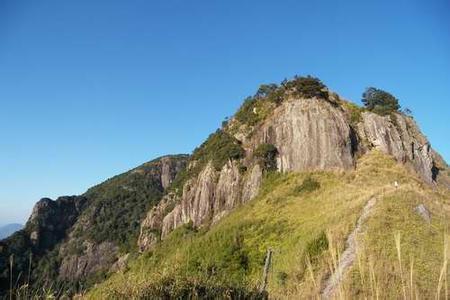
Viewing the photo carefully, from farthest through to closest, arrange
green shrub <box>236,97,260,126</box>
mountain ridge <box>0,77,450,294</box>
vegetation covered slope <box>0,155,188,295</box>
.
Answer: vegetation covered slope <box>0,155,188,295</box> < green shrub <box>236,97,260,126</box> < mountain ridge <box>0,77,450,294</box>

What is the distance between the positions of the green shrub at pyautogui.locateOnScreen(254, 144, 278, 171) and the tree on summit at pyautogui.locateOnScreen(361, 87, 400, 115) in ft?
56.7

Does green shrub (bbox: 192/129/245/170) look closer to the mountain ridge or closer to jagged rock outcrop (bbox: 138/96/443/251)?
the mountain ridge

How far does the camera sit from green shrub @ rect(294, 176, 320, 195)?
45.7 meters

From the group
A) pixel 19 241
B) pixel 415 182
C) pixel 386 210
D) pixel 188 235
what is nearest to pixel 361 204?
pixel 386 210

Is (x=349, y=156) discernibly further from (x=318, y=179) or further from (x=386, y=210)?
(x=386, y=210)

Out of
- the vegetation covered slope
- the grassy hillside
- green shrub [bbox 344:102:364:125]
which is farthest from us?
the vegetation covered slope

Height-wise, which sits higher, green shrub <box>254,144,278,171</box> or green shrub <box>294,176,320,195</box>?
green shrub <box>254,144,278,171</box>

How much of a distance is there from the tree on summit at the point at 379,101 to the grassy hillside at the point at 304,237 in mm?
14403

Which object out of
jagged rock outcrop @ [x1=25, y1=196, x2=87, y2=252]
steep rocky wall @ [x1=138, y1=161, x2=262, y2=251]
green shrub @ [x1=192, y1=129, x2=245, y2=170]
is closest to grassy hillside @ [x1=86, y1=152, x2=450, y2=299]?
steep rocky wall @ [x1=138, y1=161, x2=262, y2=251]

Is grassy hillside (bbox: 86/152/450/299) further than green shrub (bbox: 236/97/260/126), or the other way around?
green shrub (bbox: 236/97/260/126)

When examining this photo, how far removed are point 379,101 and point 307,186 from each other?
29.4m

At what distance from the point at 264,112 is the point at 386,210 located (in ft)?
115

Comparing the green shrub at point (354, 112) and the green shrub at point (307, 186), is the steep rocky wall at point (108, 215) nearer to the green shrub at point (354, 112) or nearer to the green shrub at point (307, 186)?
the green shrub at point (354, 112)

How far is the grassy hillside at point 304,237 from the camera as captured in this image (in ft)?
26.0
